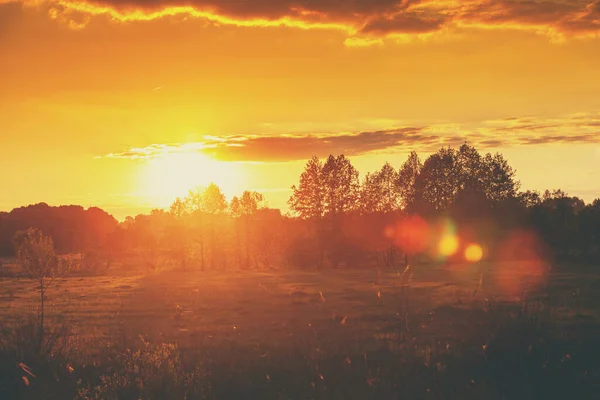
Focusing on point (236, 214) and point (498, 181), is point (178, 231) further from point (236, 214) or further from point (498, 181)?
point (498, 181)

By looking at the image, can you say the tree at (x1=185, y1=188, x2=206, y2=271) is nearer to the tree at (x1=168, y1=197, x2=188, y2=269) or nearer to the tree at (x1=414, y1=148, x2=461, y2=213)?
the tree at (x1=168, y1=197, x2=188, y2=269)

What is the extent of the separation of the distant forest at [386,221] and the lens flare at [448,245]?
2.00 ft

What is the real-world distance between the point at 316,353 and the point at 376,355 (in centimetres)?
144

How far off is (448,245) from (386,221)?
32.4 ft

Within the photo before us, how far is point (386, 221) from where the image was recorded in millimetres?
84000

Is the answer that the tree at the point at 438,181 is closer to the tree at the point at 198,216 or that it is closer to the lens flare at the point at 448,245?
the lens flare at the point at 448,245

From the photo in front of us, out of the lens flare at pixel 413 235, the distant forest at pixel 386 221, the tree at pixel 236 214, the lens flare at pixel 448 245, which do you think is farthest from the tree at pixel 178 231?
the lens flare at pixel 448 245

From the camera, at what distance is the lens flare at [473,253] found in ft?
251

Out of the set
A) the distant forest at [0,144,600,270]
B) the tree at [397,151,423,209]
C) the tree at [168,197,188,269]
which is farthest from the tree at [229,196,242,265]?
the tree at [397,151,423,209]

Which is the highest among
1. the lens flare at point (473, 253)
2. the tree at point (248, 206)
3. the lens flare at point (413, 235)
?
the tree at point (248, 206)

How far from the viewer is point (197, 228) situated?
92.6 meters

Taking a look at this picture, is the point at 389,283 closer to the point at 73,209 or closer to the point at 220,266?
the point at 220,266

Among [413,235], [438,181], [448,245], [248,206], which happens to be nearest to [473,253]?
[448,245]

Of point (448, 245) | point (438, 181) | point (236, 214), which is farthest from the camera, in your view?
point (236, 214)
